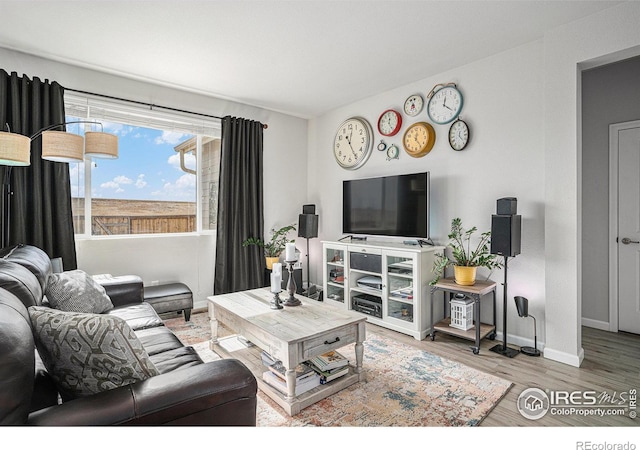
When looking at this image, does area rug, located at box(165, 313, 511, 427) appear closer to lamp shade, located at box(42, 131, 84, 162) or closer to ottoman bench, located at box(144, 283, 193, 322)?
ottoman bench, located at box(144, 283, 193, 322)

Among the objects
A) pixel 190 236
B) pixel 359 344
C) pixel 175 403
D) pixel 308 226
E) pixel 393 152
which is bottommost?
pixel 359 344

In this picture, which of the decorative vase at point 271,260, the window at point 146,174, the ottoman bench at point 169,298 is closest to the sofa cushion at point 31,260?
the ottoman bench at point 169,298

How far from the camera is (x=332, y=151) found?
4551 millimetres

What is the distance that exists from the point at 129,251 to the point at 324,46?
2743 millimetres

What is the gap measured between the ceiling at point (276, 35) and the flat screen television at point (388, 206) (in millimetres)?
1073

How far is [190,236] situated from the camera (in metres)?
3.94

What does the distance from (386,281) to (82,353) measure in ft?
8.56

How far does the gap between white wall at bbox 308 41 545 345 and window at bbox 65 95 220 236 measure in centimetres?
220

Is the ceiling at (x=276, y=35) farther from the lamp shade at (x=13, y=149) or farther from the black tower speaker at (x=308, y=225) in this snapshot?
the black tower speaker at (x=308, y=225)

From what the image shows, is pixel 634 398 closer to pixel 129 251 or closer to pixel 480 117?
pixel 480 117

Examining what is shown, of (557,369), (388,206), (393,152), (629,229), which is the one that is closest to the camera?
(557,369)

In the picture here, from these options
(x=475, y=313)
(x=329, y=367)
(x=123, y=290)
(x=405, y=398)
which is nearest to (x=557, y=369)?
(x=475, y=313)

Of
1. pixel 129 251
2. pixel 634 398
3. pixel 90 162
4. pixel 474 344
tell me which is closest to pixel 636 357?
pixel 634 398

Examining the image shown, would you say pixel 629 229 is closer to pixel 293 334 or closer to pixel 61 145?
pixel 293 334
